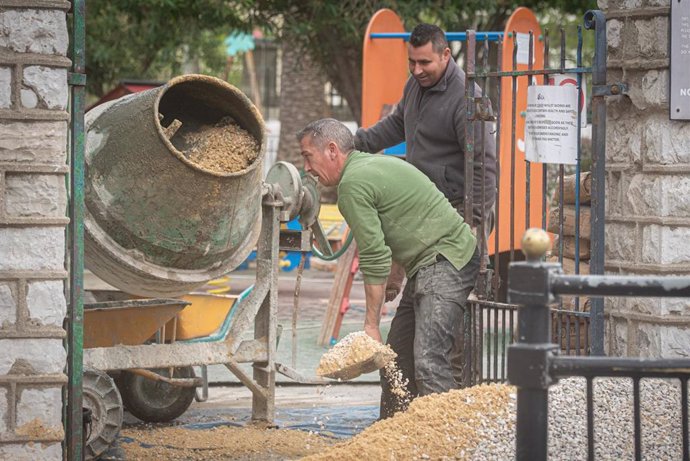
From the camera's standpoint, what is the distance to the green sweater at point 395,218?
5.63 m

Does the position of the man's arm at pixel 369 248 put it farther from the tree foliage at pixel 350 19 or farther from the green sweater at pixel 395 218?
the tree foliage at pixel 350 19

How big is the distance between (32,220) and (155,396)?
7.48ft

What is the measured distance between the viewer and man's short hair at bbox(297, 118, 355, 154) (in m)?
5.82

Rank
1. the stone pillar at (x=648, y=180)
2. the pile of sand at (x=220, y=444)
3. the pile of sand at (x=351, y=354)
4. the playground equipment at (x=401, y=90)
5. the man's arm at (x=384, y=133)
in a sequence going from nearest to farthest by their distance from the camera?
the pile of sand at (x=351, y=354) → the stone pillar at (x=648, y=180) → the pile of sand at (x=220, y=444) → the man's arm at (x=384, y=133) → the playground equipment at (x=401, y=90)

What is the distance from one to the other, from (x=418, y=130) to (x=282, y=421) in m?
1.90

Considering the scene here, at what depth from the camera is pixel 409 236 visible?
19.5 ft

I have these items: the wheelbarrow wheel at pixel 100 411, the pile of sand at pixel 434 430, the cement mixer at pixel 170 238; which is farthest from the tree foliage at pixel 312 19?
the pile of sand at pixel 434 430

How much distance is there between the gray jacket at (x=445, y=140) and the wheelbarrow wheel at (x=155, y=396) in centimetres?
188

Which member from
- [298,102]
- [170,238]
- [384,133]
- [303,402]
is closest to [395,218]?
[170,238]

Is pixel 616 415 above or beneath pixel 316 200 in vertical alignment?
beneath

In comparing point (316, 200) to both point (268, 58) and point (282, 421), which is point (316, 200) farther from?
point (268, 58)

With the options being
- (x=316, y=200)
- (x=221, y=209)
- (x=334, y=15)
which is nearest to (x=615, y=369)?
(x=221, y=209)

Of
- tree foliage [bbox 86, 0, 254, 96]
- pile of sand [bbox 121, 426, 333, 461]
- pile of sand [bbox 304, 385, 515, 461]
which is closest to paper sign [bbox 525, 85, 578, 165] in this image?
pile of sand [bbox 304, 385, 515, 461]

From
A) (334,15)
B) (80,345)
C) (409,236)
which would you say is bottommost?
(80,345)
